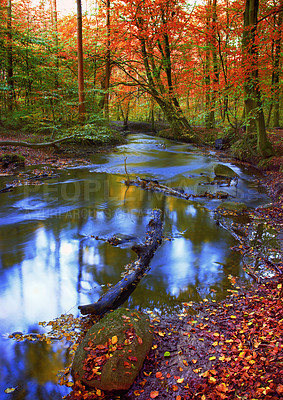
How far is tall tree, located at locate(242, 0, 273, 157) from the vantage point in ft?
36.4

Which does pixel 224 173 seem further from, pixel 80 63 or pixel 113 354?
pixel 113 354

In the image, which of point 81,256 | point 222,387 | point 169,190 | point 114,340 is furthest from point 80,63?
point 222,387

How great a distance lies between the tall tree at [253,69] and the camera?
437 inches

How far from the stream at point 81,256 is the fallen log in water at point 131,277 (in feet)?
0.48

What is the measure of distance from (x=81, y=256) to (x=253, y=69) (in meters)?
10.6

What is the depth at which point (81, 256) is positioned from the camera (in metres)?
6.08

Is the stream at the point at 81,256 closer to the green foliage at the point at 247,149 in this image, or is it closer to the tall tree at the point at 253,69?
the tall tree at the point at 253,69

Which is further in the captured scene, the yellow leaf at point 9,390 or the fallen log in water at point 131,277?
the fallen log in water at point 131,277

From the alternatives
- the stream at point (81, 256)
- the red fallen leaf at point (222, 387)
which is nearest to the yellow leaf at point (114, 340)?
the stream at point (81, 256)

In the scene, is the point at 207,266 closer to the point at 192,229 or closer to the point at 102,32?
the point at 192,229

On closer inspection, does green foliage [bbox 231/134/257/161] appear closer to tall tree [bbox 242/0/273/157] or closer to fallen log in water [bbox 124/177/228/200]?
tall tree [bbox 242/0/273/157]

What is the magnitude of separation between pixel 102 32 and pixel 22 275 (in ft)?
65.1

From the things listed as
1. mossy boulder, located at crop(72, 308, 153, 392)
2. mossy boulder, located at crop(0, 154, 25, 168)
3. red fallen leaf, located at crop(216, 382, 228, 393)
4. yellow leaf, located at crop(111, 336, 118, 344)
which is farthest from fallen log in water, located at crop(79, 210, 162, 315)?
mossy boulder, located at crop(0, 154, 25, 168)

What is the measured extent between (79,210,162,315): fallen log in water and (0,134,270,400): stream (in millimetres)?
147
